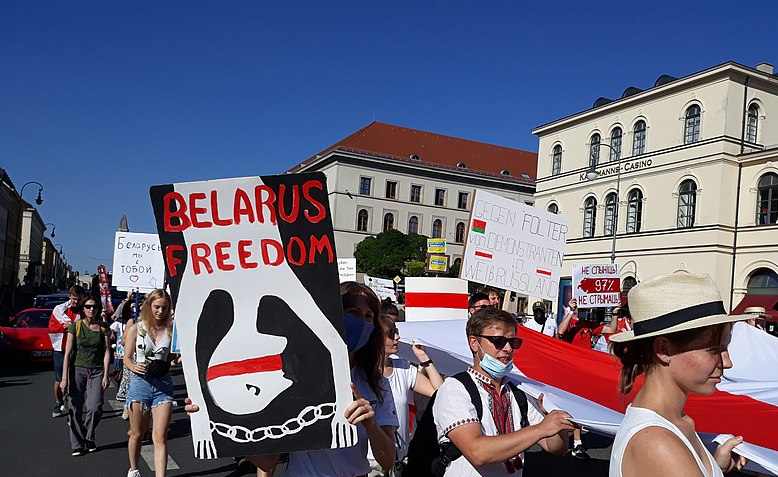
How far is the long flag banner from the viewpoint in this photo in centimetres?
555

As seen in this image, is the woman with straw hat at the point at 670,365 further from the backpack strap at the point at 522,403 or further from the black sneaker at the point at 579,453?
the black sneaker at the point at 579,453

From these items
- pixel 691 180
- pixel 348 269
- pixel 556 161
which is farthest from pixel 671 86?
pixel 348 269

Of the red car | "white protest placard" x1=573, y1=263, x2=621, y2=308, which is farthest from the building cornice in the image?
the red car

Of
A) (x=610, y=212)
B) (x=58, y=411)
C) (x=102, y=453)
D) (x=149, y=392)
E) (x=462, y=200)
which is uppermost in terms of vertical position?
(x=462, y=200)

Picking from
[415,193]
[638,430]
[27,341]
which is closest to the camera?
[638,430]

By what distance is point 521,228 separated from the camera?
26.2 feet

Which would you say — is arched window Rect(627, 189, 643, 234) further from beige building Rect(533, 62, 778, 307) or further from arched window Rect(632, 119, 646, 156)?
arched window Rect(632, 119, 646, 156)

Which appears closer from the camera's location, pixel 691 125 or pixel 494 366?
pixel 494 366

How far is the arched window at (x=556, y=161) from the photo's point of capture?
2143 inches

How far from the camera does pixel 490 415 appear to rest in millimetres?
3355

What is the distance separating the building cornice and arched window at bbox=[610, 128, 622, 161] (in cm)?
142

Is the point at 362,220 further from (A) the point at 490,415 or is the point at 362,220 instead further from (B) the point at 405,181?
(A) the point at 490,415

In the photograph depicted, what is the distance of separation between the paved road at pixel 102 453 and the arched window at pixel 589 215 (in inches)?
1617

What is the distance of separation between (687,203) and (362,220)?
4611cm
